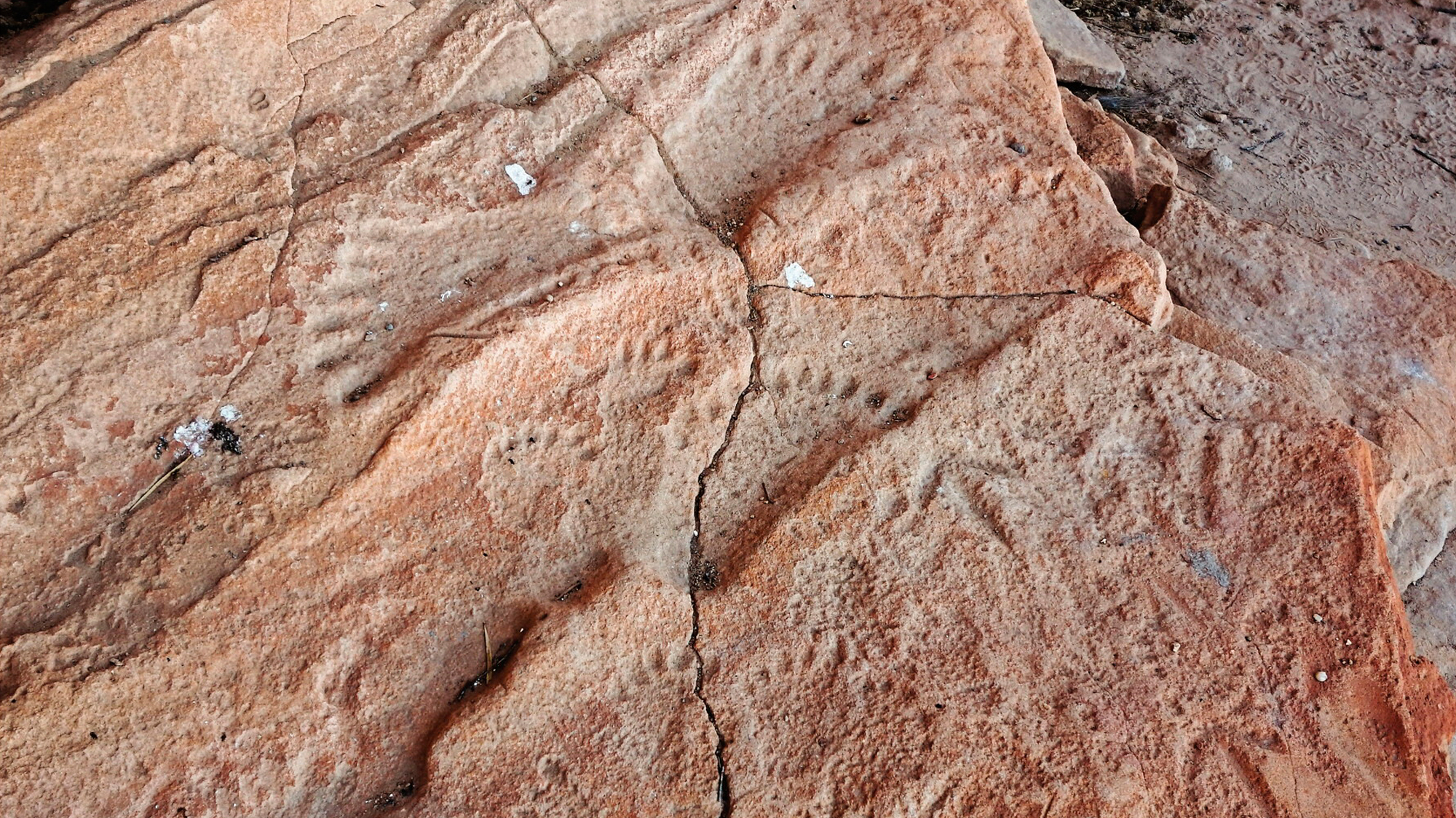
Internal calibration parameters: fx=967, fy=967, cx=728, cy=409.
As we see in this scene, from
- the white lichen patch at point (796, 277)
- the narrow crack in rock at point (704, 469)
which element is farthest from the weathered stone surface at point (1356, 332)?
the narrow crack in rock at point (704, 469)

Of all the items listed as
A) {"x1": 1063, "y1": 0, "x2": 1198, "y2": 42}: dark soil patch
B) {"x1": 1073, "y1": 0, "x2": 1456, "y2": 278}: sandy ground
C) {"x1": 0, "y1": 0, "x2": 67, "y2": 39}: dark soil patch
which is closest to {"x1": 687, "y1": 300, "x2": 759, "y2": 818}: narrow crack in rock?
{"x1": 0, "y1": 0, "x2": 67, "y2": 39}: dark soil patch

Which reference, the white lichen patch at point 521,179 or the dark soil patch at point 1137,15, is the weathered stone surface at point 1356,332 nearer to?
the white lichen patch at point 521,179

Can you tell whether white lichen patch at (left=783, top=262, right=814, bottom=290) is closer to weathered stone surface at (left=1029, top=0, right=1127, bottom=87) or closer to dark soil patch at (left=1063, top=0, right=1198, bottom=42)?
weathered stone surface at (left=1029, top=0, right=1127, bottom=87)

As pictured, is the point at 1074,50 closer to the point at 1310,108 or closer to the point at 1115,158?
the point at 1115,158

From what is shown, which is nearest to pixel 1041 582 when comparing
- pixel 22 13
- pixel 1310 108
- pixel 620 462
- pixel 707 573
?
pixel 707 573

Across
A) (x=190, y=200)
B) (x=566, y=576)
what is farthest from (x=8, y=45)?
(x=566, y=576)

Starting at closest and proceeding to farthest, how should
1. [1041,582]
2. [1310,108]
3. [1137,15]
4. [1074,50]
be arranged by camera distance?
[1041,582] → [1074,50] → [1310,108] → [1137,15]

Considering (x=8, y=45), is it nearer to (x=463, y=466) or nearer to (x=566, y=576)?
(x=463, y=466)
